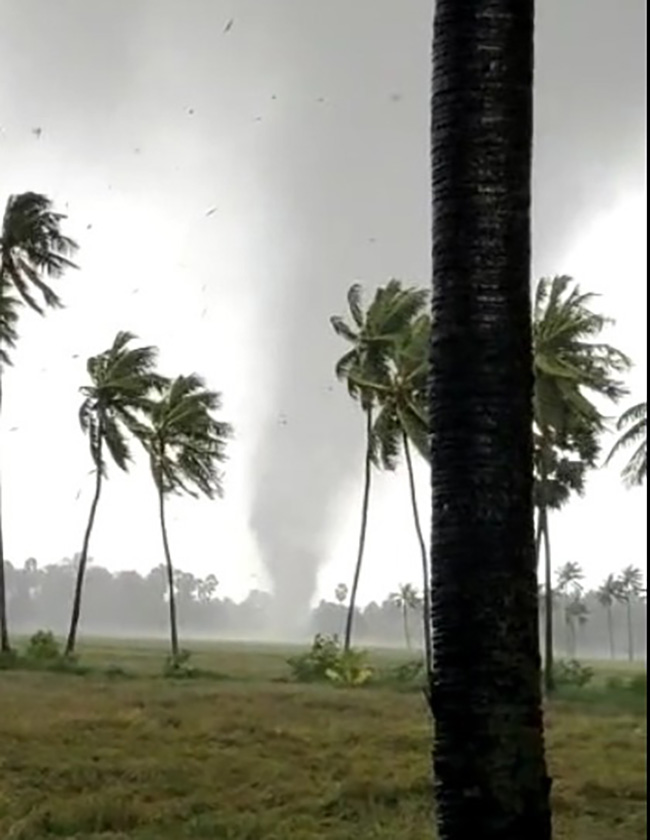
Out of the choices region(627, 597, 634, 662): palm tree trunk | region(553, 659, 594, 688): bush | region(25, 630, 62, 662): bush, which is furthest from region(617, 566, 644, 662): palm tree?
region(25, 630, 62, 662): bush

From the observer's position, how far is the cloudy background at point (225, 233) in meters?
3.32

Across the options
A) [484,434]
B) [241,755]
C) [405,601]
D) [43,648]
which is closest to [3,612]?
[43,648]

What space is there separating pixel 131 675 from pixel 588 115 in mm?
2006

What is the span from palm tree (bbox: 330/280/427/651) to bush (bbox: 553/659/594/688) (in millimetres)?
652

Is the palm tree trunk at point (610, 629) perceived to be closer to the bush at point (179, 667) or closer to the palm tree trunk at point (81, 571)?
the bush at point (179, 667)

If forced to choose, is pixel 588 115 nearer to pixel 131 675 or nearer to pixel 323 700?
pixel 323 700

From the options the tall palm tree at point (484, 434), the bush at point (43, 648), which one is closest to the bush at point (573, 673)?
the bush at point (43, 648)

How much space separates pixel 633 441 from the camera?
2721 mm

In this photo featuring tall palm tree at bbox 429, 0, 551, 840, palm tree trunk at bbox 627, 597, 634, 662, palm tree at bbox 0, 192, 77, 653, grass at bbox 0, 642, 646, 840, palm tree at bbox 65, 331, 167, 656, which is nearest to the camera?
tall palm tree at bbox 429, 0, 551, 840

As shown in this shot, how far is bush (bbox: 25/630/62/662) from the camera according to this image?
336 cm

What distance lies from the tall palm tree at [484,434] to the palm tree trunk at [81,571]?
83.9 inches

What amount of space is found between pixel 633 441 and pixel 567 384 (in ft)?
1.87

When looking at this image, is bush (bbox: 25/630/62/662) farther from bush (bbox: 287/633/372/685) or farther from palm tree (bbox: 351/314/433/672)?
palm tree (bbox: 351/314/433/672)

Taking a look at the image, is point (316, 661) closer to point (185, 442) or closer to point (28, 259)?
point (185, 442)
